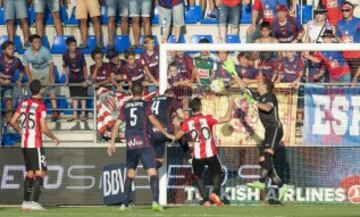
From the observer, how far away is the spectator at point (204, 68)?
22.2 m

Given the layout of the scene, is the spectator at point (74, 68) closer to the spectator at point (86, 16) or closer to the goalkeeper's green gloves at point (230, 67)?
the spectator at point (86, 16)

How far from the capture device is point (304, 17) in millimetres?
25047

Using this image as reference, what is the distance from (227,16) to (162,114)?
3718 millimetres

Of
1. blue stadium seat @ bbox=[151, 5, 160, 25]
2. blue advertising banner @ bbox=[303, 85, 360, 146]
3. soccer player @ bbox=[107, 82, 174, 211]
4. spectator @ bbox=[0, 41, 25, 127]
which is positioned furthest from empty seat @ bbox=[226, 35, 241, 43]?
soccer player @ bbox=[107, 82, 174, 211]

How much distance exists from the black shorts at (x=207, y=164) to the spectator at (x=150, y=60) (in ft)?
7.39

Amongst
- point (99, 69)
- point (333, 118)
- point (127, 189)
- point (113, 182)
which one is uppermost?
point (99, 69)

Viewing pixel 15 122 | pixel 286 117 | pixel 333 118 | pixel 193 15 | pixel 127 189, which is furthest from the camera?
pixel 193 15

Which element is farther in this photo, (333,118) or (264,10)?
(264,10)

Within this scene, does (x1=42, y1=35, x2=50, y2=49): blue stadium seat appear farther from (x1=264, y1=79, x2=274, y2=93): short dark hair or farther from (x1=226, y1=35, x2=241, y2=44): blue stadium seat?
(x1=264, y1=79, x2=274, y2=93): short dark hair

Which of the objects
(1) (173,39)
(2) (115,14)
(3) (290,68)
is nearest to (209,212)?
(3) (290,68)

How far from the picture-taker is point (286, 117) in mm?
22031

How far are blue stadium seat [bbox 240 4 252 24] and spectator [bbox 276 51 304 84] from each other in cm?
300

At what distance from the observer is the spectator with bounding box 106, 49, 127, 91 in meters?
23.2

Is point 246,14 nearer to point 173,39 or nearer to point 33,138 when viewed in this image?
point 173,39
